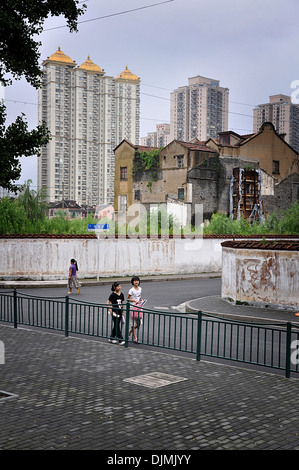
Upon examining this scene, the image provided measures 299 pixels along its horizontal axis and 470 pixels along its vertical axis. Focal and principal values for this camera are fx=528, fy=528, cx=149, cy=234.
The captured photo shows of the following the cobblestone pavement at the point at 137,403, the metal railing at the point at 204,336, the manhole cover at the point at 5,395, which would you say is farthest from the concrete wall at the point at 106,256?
the manhole cover at the point at 5,395

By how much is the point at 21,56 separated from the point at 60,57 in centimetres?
11772

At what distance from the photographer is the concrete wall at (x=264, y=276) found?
16750 mm

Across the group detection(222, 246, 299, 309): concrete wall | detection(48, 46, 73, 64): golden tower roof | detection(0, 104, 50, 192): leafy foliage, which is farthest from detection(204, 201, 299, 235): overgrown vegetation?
detection(48, 46, 73, 64): golden tower roof

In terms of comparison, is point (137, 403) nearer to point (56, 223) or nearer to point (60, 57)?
point (56, 223)

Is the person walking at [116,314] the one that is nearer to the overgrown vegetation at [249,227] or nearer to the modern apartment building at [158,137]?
the overgrown vegetation at [249,227]

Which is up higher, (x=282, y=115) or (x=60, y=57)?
(x=60, y=57)

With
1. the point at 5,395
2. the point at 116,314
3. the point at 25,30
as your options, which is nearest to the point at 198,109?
the point at 25,30

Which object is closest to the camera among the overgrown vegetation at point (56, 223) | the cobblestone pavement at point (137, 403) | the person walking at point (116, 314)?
the cobblestone pavement at point (137, 403)

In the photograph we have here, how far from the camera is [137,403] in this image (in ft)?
26.1

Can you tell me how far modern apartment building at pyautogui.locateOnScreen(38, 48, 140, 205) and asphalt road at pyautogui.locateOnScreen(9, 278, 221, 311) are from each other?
325 feet

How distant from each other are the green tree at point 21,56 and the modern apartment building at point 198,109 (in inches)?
5434

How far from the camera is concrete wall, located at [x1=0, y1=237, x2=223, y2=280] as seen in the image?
26.2m
